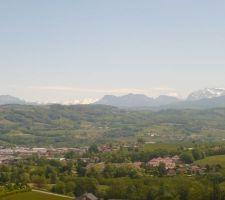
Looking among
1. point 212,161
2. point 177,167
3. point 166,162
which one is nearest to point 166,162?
point 166,162

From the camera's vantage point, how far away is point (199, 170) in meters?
152

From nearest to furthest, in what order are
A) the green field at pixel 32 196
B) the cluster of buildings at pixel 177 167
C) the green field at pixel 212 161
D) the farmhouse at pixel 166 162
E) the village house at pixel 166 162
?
the green field at pixel 32 196
the cluster of buildings at pixel 177 167
the farmhouse at pixel 166 162
the village house at pixel 166 162
the green field at pixel 212 161

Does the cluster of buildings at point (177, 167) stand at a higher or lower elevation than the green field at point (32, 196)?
lower

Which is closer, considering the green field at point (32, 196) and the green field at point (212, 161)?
the green field at point (32, 196)

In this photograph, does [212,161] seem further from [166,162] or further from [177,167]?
[177,167]

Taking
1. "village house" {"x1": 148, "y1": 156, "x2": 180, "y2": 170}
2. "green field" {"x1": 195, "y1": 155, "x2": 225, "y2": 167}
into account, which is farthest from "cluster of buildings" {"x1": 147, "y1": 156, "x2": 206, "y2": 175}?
"green field" {"x1": 195, "y1": 155, "x2": 225, "y2": 167}

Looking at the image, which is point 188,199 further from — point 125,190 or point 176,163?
point 176,163

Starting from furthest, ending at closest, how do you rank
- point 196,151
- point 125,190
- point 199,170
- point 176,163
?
point 196,151, point 176,163, point 199,170, point 125,190

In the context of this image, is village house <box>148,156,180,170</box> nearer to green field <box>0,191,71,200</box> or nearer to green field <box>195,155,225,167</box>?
green field <box>195,155,225,167</box>

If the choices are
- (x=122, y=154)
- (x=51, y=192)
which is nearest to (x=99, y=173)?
(x=51, y=192)

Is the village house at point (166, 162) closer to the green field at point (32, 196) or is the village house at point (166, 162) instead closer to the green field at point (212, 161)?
the green field at point (212, 161)

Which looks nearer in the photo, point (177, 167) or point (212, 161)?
point (177, 167)

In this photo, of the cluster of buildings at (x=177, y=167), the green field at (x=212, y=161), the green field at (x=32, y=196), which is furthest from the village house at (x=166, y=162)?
the green field at (x=32, y=196)

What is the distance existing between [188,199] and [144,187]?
11.6 meters
